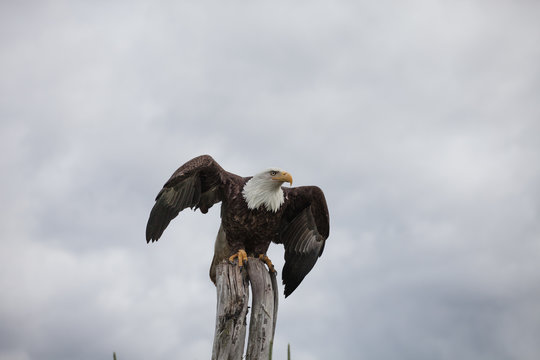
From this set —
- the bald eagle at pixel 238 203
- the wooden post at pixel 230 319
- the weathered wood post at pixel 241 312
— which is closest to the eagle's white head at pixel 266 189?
the bald eagle at pixel 238 203

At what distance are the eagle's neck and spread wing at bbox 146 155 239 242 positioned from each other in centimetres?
36

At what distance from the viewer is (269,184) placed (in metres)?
6.35

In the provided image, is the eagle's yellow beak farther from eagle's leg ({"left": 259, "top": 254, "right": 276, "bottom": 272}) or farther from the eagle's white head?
eagle's leg ({"left": 259, "top": 254, "right": 276, "bottom": 272})

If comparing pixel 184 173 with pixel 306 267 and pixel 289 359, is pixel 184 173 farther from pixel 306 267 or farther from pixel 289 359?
pixel 289 359

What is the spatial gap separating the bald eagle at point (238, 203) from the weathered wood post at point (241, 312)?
0.23 m

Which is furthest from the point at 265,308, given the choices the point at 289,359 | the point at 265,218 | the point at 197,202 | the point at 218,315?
the point at 289,359

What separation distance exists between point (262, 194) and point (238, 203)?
326mm

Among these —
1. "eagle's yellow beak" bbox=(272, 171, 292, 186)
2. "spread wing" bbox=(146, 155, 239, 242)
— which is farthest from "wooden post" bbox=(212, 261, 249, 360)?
"eagle's yellow beak" bbox=(272, 171, 292, 186)

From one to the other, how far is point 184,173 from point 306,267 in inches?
88.3

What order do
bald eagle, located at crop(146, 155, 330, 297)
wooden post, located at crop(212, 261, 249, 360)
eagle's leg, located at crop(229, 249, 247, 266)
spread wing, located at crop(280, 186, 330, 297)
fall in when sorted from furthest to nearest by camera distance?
spread wing, located at crop(280, 186, 330, 297) < bald eagle, located at crop(146, 155, 330, 297) < eagle's leg, located at crop(229, 249, 247, 266) < wooden post, located at crop(212, 261, 249, 360)

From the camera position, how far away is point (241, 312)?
5.66 meters

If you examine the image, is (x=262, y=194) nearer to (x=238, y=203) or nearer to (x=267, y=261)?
(x=238, y=203)

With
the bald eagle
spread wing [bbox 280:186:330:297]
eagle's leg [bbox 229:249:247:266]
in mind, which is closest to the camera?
eagle's leg [bbox 229:249:247:266]

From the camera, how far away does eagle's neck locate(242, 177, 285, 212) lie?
6.30 metres
